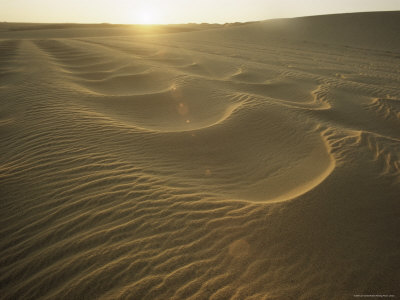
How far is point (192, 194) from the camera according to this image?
2.98 meters

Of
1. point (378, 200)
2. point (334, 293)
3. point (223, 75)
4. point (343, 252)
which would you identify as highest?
point (223, 75)

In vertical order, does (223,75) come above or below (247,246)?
above

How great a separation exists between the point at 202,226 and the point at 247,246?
0.50 m

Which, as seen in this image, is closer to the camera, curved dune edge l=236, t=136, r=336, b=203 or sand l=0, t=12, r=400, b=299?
sand l=0, t=12, r=400, b=299

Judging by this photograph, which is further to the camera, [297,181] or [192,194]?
[297,181]

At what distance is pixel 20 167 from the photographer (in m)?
3.31

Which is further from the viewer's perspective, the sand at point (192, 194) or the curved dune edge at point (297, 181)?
the curved dune edge at point (297, 181)

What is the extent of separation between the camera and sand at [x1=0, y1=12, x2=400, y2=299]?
2055 mm

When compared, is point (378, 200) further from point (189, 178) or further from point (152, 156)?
point (152, 156)

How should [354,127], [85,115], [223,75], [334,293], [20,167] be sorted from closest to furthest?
[334,293] → [20,167] → [85,115] → [354,127] → [223,75]

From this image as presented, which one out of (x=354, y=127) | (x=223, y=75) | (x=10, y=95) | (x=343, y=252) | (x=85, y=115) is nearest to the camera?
(x=343, y=252)

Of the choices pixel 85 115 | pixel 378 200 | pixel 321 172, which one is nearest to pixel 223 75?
pixel 85 115

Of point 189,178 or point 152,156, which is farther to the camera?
point 152,156

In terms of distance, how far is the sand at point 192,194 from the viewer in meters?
2.05
